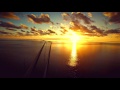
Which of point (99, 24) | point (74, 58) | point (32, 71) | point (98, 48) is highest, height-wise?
point (99, 24)

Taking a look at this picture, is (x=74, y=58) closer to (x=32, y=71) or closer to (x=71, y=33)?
(x=71, y=33)

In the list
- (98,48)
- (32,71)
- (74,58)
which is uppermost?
(98,48)

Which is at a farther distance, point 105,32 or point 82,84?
point 105,32

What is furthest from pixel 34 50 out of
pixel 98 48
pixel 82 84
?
pixel 98 48
